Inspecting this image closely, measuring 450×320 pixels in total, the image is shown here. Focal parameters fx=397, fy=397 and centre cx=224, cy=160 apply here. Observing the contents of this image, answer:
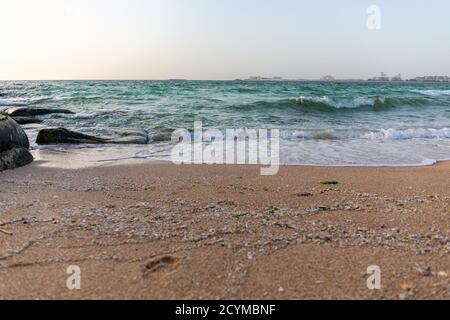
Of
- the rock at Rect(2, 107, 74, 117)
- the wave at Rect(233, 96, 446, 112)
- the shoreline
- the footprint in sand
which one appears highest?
the wave at Rect(233, 96, 446, 112)

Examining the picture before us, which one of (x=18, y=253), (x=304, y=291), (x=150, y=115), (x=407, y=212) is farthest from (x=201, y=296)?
(x=150, y=115)

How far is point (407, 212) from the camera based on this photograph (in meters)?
3.90

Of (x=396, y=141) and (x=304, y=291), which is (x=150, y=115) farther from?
(x=304, y=291)

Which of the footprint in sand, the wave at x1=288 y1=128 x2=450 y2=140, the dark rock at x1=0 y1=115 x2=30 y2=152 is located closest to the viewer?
the footprint in sand

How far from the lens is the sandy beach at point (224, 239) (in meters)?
2.44

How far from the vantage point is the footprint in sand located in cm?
266

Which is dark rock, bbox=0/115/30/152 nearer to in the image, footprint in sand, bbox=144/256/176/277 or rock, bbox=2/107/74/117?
footprint in sand, bbox=144/256/176/277

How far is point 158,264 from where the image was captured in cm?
274

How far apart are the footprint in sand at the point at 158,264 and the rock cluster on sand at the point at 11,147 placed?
179 inches

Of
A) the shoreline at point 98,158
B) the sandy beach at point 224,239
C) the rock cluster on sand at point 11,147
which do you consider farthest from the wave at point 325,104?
the sandy beach at point 224,239

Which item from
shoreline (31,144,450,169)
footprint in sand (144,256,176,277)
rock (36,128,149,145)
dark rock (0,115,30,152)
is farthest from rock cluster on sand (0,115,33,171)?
footprint in sand (144,256,176,277)

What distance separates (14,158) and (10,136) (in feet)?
1.53

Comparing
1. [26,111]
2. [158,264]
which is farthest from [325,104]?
[158,264]

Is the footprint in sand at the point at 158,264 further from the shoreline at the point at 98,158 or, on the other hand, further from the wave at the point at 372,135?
the wave at the point at 372,135
